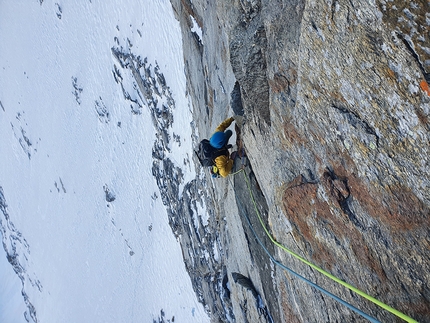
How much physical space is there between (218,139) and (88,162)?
53.9 feet

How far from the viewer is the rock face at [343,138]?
2.38 metres

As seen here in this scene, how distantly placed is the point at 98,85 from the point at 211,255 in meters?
11.6

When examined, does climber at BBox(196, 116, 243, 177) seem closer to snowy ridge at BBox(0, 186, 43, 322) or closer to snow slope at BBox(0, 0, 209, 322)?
snow slope at BBox(0, 0, 209, 322)

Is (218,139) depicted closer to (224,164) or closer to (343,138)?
(224,164)

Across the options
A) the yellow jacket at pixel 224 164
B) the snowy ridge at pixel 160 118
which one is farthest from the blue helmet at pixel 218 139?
the snowy ridge at pixel 160 118

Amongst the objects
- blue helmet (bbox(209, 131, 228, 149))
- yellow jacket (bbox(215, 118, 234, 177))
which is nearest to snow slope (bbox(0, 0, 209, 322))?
yellow jacket (bbox(215, 118, 234, 177))

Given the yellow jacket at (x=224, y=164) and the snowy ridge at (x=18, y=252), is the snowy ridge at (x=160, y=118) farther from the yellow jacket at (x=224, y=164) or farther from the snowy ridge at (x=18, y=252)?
the snowy ridge at (x=18, y=252)

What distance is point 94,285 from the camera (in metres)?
21.6

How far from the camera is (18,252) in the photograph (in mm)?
31422

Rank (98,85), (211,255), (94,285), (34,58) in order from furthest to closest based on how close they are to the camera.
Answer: (34,58), (94,285), (98,85), (211,255)

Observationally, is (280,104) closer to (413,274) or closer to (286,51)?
(286,51)

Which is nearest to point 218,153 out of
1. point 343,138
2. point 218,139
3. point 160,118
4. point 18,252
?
point 218,139

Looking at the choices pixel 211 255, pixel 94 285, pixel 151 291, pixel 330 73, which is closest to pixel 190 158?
pixel 211 255

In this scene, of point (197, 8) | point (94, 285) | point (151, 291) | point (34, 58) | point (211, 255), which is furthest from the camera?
point (34, 58)
